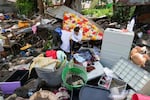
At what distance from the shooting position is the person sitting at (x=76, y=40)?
19.7 feet

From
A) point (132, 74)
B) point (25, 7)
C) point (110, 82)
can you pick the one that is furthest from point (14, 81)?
point (25, 7)

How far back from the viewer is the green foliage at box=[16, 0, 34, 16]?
12.0 meters

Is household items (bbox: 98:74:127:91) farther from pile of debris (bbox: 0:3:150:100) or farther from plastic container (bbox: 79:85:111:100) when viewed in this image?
plastic container (bbox: 79:85:111:100)

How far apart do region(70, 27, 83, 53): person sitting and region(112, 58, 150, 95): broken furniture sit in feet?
5.16

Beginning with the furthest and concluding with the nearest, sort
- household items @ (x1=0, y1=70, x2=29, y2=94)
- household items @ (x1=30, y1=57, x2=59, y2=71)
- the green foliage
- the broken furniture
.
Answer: the green foliage → household items @ (x1=0, y1=70, x2=29, y2=94) → household items @ (x1=30, y1=57, x2=59, y2=71) → the broken furniture

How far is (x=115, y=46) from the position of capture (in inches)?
195

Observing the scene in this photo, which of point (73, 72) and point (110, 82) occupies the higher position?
point (73, 72)

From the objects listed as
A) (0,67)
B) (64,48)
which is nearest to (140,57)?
(64,48)

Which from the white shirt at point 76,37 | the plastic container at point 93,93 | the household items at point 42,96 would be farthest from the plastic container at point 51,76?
the white shirt at point 76,37

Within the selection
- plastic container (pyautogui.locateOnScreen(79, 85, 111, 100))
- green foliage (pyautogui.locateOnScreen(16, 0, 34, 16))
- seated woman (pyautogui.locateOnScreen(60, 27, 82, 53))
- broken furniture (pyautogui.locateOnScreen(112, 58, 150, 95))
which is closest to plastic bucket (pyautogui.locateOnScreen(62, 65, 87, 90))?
plastic container (pyautogui.locateOnScreen(79, 85, 111, 100))

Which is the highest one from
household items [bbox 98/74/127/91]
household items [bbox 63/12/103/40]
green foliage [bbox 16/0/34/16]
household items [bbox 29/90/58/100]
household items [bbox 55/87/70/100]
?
green foliage [bbox 16/0/34/16]

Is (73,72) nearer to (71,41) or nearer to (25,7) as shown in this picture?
(71,41)

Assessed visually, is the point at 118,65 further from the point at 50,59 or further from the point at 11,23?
the point at 11,23

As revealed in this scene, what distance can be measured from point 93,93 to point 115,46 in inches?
59.1
